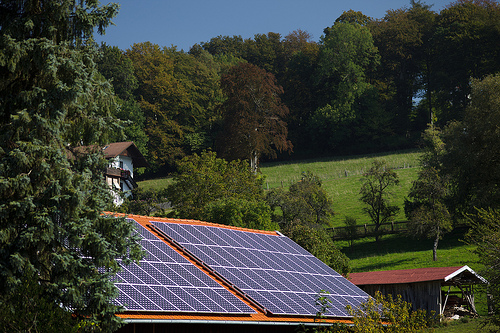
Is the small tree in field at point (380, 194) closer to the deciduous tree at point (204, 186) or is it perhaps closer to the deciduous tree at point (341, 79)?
the deciduous tree at point (204, 186)

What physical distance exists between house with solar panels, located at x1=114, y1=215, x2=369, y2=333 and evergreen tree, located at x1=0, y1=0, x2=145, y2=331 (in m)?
1.35

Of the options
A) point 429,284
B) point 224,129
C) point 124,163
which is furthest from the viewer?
point 224,129

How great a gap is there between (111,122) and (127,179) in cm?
5320

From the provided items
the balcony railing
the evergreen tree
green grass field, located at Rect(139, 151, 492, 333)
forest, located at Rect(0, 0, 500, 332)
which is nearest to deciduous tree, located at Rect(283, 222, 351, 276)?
forest, located at Rect(0, 0, 500, 332)

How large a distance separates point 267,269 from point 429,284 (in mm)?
18117

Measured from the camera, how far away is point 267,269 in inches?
814

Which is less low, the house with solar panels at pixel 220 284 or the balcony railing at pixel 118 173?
the balcony railing at pixel 118 173

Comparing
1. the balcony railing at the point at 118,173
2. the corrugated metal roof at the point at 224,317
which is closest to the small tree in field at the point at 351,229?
the balcony railing at the point at 118,173

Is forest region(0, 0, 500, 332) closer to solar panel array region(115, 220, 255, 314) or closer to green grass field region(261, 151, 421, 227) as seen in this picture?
solar panel array region(115, 220, 255, 314)

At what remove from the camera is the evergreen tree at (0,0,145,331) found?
38.1ft

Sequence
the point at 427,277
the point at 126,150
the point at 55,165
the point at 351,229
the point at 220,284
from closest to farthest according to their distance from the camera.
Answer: the point at 55,165 → the point at 220,284 → the point at 427,277 → the point at 351,229 → the point at 126,150

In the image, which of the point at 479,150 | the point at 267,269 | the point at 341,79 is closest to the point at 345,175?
the point at 341,79

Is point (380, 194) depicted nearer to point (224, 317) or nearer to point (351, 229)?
point (351, 229)

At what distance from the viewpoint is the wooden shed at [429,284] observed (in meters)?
34.5
